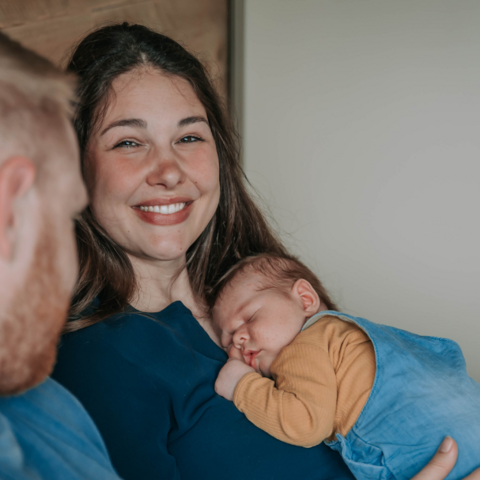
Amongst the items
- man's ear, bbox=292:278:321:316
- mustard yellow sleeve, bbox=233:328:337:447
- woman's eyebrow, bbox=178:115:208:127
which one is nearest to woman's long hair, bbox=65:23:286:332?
woman's eyebrow, bbox=178:115:208:127

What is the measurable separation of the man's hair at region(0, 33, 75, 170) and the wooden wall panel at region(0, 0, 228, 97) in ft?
5.35

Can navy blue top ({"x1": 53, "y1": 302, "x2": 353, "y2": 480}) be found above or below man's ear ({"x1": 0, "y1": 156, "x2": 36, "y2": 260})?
below

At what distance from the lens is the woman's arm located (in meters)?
1.01

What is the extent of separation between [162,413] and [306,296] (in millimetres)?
563

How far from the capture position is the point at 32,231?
42 cm

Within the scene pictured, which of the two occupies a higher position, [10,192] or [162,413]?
[10,192]

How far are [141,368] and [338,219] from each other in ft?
5.26

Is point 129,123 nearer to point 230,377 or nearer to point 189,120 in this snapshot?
point 189,120

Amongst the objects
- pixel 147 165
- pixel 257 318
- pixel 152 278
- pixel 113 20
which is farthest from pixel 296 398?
pixel 113 20

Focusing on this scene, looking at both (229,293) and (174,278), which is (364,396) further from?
(174,278)

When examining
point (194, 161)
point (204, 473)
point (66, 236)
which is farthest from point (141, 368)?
point (66, 236)

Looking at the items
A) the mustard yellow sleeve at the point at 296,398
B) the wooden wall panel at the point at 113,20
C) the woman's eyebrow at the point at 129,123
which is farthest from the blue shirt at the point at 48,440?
the wooden wall panel at the point at 113,20

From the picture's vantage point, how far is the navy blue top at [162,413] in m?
0.99

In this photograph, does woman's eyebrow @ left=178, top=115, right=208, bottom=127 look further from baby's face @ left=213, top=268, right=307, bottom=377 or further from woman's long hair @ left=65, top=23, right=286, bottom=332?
baby's face @ left=213, top=268, right=307, bottom=377
